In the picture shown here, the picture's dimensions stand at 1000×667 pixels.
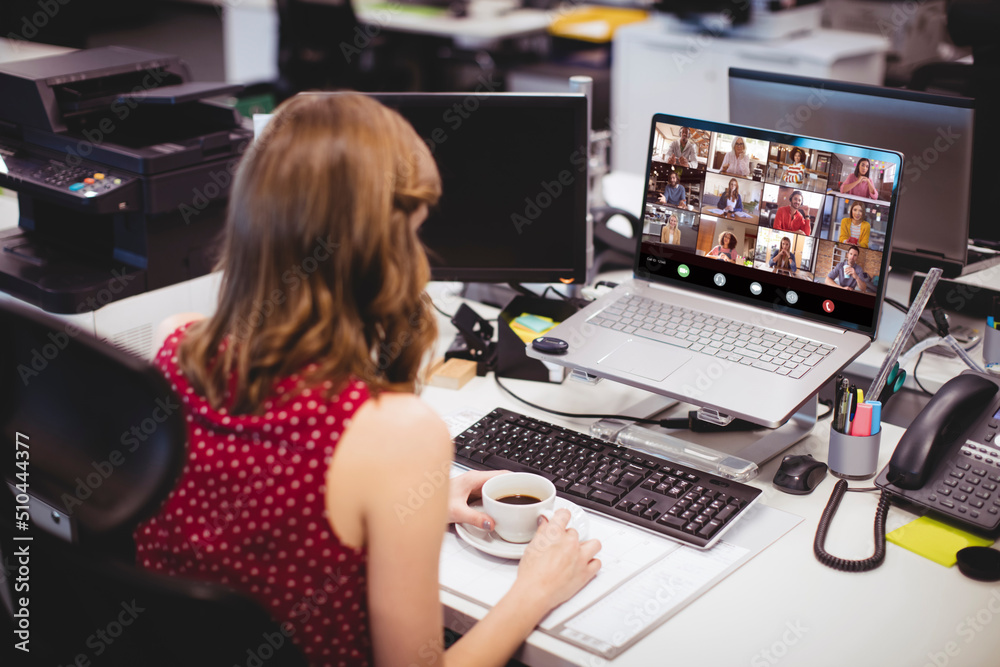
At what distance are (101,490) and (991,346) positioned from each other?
149cm

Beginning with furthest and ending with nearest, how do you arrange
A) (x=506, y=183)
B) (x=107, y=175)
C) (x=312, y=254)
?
1. (x=107, y=175)
2. (x=506, y=183)
3. (x=312, y=254)

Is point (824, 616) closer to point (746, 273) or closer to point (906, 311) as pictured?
point (746, 273)

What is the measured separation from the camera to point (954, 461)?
50.8 inches

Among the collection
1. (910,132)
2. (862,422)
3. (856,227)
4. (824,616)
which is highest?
(910,132)

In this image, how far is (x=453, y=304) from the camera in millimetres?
2002

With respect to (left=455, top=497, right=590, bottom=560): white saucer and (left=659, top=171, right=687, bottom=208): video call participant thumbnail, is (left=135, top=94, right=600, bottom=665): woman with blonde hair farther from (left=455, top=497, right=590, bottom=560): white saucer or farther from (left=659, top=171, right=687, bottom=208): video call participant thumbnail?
(left=659, top=171, right=687, bottom=208): video call participant thumbnail

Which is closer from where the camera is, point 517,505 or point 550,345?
point 517,505

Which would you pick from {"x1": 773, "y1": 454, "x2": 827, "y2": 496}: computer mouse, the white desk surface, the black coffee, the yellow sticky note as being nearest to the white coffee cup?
the black coffee

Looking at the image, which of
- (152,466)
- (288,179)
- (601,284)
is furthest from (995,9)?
(152,466)

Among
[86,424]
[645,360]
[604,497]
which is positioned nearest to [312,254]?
[86,424]

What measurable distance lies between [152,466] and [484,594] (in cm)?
50

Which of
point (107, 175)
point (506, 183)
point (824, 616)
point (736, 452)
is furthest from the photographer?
point (107, 175)

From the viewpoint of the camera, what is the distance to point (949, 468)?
1.29m

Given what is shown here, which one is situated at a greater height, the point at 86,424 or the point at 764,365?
the point at 86,424
